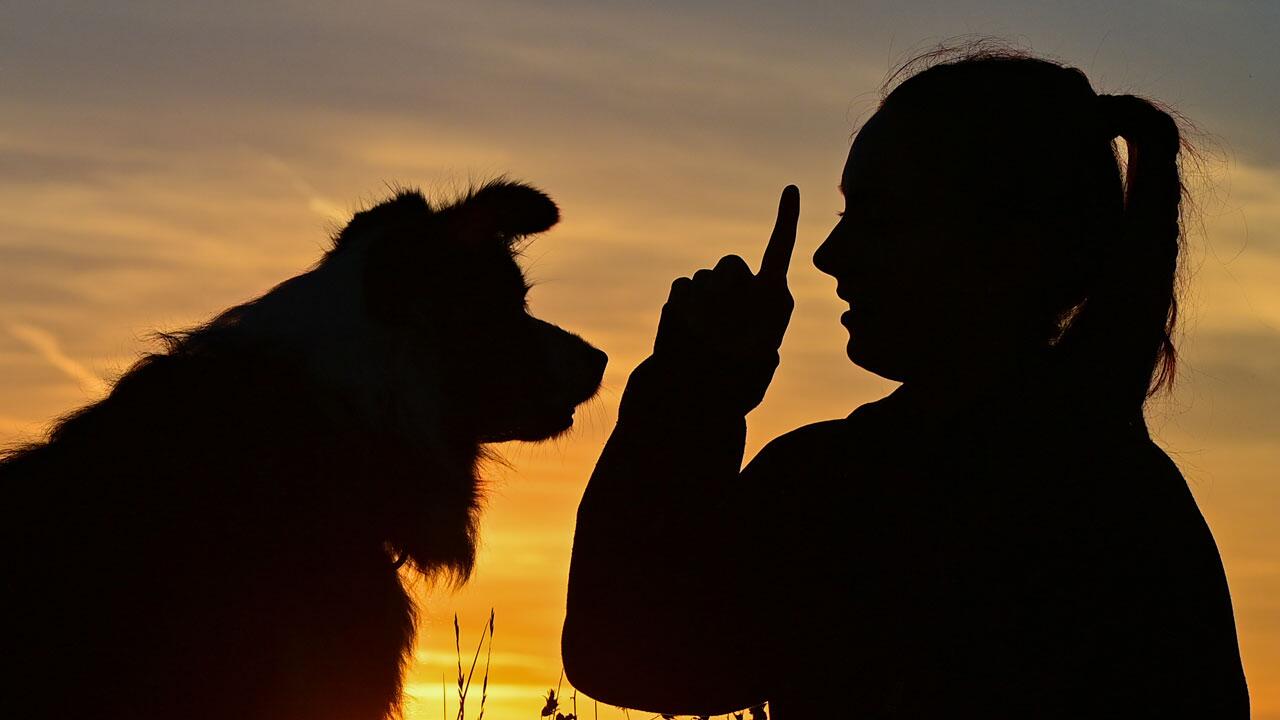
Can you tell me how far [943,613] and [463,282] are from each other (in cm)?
336

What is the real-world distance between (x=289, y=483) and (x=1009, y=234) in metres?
2.80

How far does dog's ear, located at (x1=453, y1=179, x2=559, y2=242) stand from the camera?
16.1ft

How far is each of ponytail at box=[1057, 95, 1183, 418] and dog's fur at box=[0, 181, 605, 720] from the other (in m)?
2.79

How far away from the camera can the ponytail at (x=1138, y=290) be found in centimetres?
188

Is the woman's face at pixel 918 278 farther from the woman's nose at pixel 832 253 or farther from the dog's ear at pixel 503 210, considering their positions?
the dog's ear at pixel 503 210

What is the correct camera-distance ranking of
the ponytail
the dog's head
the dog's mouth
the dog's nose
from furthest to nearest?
the dog's nose → the dog's mouth → the dog's head → the ponytail

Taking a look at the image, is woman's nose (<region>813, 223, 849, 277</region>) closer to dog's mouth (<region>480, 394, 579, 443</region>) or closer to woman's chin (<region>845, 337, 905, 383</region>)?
woman's chin (<region>845, 337, 905, 383</region>)

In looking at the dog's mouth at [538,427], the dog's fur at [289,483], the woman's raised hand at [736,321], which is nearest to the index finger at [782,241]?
the woman's raised hand at [736,321]

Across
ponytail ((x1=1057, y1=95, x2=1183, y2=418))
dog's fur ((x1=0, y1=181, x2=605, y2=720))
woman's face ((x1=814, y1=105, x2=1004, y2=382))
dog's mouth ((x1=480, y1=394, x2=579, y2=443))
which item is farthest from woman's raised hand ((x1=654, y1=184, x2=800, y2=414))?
dog's mouth ((x1=480, y1=394, x2=579, y2=443))

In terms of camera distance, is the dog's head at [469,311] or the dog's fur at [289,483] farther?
the dog's head at [469,311]

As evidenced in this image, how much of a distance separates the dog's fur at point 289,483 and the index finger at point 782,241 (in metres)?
2.52

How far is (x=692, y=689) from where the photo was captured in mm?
1896

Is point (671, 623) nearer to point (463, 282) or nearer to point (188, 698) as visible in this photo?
point (188, 698)

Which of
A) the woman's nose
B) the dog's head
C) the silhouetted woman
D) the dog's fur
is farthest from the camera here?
the dog's head
